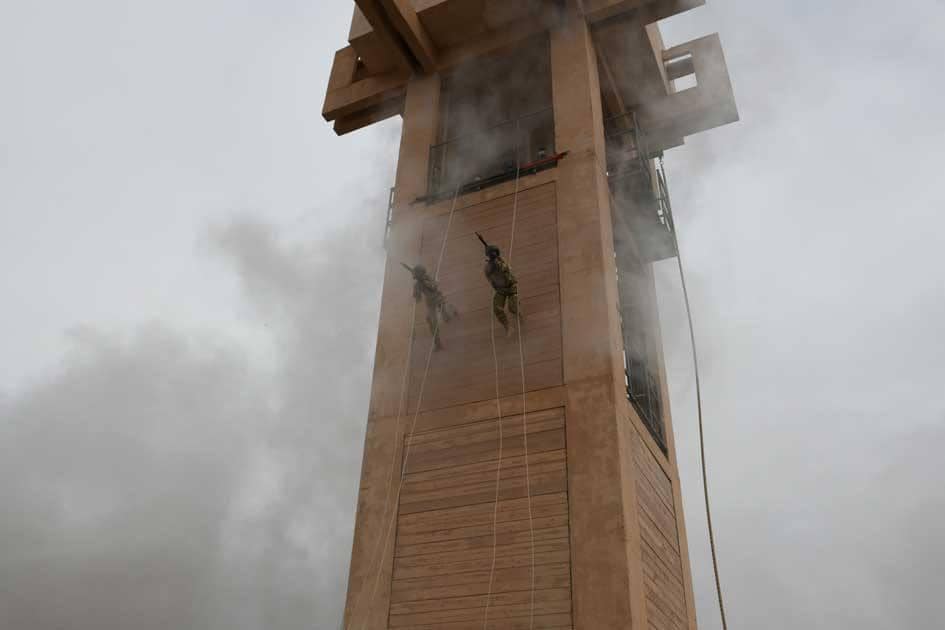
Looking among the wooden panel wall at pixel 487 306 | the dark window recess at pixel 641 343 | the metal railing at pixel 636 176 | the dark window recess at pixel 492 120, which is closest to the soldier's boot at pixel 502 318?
the wooden panel wall at pixel 487 306

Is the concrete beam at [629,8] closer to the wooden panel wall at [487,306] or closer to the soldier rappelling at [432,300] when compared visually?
the wooden panel wall at [487,306]

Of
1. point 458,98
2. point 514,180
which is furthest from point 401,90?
point 514,180

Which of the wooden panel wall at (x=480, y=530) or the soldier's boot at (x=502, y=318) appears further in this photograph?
the soldier's boot at (x=502, y=318)

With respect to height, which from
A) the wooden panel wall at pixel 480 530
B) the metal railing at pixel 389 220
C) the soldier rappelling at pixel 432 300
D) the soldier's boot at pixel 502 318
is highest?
the metal railing at pixel 389 220

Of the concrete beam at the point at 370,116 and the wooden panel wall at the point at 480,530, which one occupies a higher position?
the concrete beam at the point at 370,116

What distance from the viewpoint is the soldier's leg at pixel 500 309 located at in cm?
935

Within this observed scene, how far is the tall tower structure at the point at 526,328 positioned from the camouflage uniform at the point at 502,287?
262 millimetres

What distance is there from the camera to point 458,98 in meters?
13.9

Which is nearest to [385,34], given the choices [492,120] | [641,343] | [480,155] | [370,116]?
[370,116]

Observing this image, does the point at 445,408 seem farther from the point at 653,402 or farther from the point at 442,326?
the point at 653,402

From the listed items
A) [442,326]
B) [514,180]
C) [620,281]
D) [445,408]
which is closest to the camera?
[445,408]

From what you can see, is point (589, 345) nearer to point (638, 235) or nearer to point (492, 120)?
point (638, 235)

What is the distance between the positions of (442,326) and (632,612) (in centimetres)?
445

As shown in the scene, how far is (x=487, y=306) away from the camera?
9.88 meters
